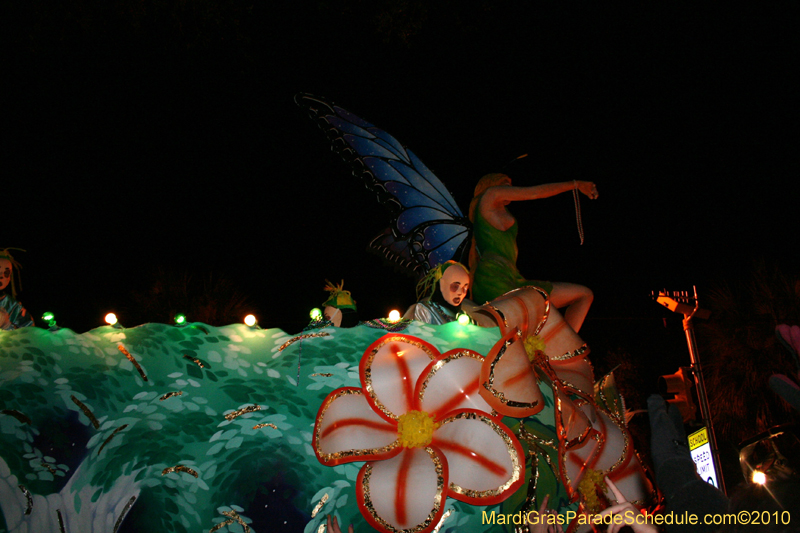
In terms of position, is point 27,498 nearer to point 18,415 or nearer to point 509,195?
point 18,415

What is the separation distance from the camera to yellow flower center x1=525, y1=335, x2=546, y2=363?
2248 millimetres

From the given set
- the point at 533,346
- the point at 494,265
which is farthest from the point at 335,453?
the point at 494,265

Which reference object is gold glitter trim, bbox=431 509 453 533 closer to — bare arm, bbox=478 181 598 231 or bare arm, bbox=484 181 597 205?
bare arm, bbox=478 181 598 231

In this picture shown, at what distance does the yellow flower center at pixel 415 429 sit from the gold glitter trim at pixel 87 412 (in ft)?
3.83

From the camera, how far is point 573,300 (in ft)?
9.33

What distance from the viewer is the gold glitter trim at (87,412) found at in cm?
204

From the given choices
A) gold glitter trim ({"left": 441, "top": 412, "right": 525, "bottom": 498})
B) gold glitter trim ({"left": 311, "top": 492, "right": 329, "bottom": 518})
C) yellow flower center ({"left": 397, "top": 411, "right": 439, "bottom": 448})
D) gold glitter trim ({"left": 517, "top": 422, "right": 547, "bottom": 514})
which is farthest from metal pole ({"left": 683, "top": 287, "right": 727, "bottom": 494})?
gold glitter trim ({"left": 311, "top": 492, "right": 329, "bottom": 518})

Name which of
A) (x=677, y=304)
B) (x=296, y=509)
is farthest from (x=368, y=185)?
(x=677, y=304)

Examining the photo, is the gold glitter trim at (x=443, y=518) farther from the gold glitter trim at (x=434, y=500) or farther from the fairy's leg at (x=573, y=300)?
the fairy's leg at (x=573, y=300)

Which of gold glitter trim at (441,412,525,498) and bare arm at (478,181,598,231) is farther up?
bare arm at (478,181,598,231)

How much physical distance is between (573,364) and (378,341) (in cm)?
94

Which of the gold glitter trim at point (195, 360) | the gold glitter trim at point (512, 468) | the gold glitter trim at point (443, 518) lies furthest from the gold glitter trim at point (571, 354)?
the gold glitter trim at point (195, 360)

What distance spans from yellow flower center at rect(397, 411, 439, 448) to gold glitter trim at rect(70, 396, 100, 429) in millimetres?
1168

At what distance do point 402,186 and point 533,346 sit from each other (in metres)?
1.37
